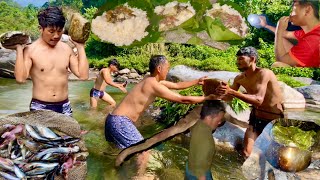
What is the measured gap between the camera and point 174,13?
431 centimetres

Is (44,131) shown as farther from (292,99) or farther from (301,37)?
(292,99)

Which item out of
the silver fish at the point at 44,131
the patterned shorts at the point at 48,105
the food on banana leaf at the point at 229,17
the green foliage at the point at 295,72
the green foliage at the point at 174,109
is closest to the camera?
the silver fish at the point at 44,131

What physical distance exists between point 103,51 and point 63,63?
13826mm

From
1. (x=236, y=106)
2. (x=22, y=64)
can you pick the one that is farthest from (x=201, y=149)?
(x=236, y=106)

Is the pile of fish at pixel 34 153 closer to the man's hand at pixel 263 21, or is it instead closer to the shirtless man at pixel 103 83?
the man's hand at pixel 263 21

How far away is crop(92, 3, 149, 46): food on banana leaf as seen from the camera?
4.26 m

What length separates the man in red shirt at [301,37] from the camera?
11.9ft

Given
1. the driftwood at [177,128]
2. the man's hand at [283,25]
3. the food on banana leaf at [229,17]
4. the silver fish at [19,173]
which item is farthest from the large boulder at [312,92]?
the silver fish at [19,173]

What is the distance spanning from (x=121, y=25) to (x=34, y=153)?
194 centimetres

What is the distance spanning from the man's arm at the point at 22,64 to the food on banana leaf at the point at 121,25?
98 centimetres

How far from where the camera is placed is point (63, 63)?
3.64 metres

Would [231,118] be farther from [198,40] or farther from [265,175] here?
[265,175]

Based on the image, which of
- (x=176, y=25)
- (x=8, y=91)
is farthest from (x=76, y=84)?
(x=176, y=25)

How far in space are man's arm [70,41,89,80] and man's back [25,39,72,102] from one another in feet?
0.20
